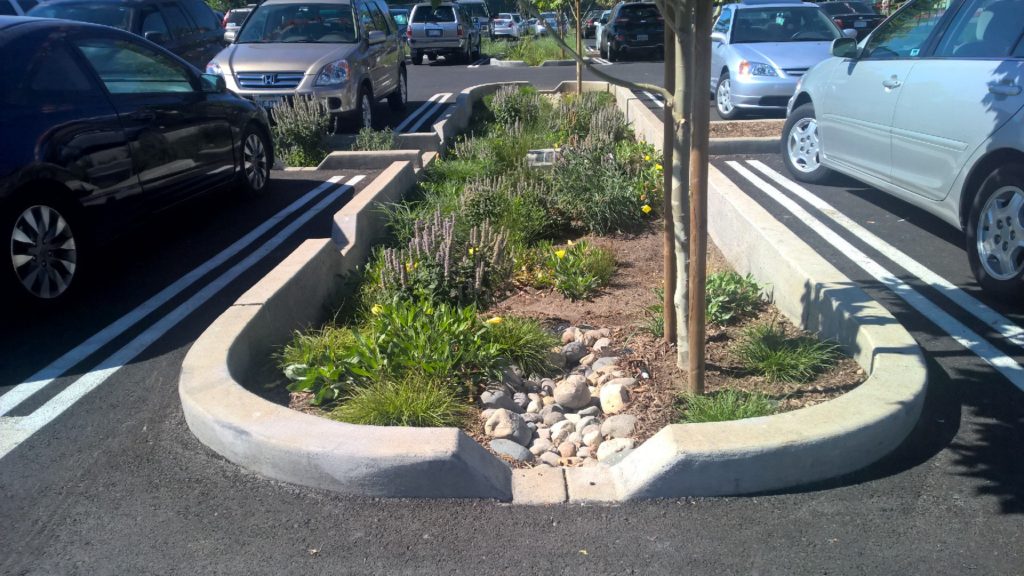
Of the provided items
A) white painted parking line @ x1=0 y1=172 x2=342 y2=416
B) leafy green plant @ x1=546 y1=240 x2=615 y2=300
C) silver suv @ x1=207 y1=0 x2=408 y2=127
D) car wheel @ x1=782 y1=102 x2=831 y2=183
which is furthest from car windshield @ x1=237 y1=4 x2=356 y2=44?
leafy green plant @ x1=546 y1=240 x2=615 y2=300

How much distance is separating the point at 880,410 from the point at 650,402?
3.52 ft

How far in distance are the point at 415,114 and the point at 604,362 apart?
35.0 ft

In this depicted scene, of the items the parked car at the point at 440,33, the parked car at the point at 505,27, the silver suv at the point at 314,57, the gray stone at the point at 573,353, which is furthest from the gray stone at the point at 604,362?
the parked car at the point at 505,27

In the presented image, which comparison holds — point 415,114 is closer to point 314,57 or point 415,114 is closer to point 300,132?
point 314,57

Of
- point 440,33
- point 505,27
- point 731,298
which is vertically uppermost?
point 505,27

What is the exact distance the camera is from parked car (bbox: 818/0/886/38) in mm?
22844

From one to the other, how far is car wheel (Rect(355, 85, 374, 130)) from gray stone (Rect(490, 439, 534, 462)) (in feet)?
27.0

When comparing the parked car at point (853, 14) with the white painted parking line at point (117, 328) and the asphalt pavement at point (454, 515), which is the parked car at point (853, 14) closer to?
the white painted parking line at point (117, 328)

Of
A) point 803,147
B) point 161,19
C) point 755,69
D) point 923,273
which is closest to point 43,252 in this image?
point 923,273

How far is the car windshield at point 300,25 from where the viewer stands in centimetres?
1178

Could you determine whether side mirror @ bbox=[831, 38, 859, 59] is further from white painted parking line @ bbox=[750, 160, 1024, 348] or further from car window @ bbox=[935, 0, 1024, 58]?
white painted parking line @ bbox=[750, 160, 1024, 348]

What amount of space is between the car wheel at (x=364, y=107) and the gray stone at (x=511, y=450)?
8.24 metres

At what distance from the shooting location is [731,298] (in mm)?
5059

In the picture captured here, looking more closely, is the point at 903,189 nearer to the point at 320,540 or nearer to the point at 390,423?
the point at 390,423
